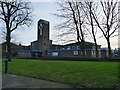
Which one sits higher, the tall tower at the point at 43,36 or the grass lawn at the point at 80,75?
the tall tower at the point at 43,36

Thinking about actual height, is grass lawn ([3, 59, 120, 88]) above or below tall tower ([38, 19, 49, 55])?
below

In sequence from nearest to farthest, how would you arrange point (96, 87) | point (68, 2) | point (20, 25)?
point (96, 87)
point (20, 25)
point (68, 2)

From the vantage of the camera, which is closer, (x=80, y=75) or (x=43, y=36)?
(x=80, y=75)

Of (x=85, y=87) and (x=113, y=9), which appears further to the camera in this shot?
(x=113, y=9)

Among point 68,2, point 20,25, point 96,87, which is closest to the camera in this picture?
point 96,87

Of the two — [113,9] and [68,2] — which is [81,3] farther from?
[113,9]

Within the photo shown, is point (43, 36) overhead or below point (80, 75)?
overhead

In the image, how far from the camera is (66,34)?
24.1 m

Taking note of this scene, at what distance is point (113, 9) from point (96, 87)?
2021 cm

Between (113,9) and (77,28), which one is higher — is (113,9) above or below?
above

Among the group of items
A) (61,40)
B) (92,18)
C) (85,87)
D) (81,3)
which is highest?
(81,3)

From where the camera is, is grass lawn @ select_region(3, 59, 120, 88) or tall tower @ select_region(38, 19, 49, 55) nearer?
grass lawn @ select_region(3, 59, 120, 88)

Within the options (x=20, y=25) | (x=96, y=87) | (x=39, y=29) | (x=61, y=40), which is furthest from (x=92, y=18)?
(x=39, y=29)

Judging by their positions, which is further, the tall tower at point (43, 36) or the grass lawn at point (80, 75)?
the tall tower at point (43, 36)
